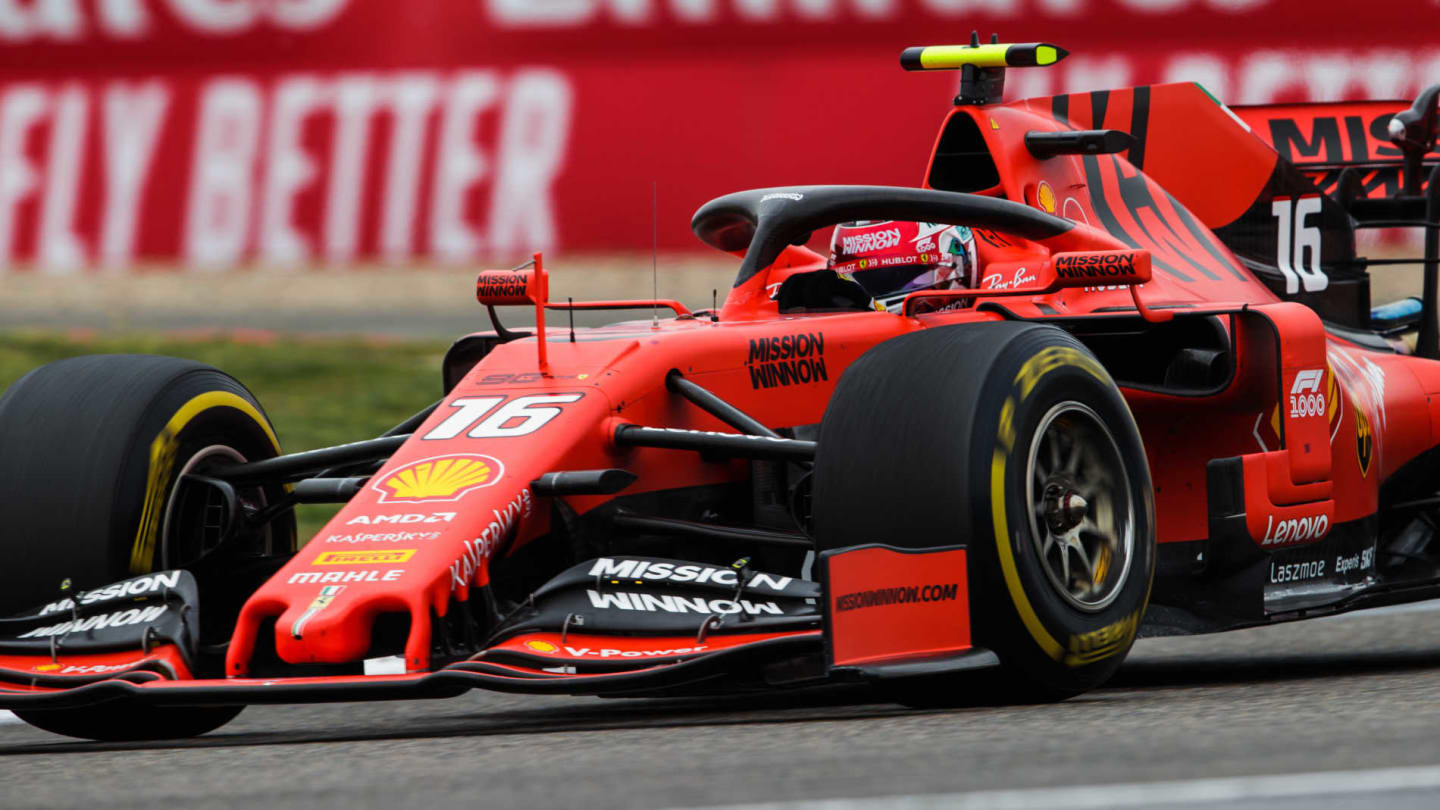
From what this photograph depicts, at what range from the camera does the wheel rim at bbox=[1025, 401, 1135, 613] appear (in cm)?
529

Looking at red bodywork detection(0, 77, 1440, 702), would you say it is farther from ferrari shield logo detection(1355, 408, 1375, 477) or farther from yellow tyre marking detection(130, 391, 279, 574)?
yellow tyre marking detection(130, 391, 279, 574)

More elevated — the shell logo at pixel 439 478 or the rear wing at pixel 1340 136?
the rear wing at pixel 1340 136

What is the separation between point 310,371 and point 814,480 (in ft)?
28.0

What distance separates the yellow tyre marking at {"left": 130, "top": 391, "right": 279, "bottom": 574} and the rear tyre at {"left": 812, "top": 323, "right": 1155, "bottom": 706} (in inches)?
75.0

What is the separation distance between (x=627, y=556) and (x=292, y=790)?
170 centimetres

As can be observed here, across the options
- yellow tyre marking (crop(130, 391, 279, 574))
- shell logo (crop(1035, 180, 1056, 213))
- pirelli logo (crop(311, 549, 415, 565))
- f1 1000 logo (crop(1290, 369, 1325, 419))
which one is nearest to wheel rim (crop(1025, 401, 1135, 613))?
f1 1000 logo (crop(1290, 369, 1325, 419))

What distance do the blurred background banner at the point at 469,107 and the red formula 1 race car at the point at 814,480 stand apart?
8.88 m

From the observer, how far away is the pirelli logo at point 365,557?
505cm

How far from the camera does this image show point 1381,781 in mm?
3697

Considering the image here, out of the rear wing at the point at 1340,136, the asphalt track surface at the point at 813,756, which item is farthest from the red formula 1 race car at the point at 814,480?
the rear wing at the point at 1340,136

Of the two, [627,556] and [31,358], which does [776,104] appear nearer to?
[31,358]

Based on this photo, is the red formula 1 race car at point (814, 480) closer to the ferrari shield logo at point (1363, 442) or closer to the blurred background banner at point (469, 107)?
the ferrari shield logo at point (1363, 442)

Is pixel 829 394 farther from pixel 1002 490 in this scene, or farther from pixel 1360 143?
pixel 1360 143

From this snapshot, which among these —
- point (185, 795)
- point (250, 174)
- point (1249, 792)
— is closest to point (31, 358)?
point (250, 174)
